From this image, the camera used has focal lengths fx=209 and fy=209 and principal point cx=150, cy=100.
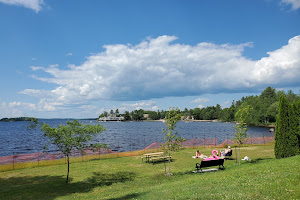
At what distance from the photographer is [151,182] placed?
1328cm

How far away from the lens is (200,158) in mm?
21219

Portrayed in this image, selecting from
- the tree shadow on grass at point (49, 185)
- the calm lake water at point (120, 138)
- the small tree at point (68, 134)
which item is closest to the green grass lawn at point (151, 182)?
the tree shadow on grass at point (49, 185)

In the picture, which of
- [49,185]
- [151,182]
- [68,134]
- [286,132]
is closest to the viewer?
[151,182]

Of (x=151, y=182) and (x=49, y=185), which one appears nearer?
(x=151, y=182)

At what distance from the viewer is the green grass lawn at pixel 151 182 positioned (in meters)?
8.38

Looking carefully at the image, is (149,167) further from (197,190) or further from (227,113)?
(227,113)

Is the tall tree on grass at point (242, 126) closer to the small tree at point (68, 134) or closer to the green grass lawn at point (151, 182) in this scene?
the green grass lawn at point (151, 182)

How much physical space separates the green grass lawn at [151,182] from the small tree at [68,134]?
2.46 m

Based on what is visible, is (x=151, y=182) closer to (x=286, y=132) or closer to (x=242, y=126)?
(x=242, y=126)

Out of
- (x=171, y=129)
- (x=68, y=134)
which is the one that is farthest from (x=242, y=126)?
(x=68, y=134)

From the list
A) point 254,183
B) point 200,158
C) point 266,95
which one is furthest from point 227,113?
point 254,183

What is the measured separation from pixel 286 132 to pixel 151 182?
11269 millimetres

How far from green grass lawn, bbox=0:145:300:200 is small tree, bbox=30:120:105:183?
8.08 ft

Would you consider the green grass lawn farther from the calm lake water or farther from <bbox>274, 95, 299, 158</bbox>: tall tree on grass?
the calm lake water
